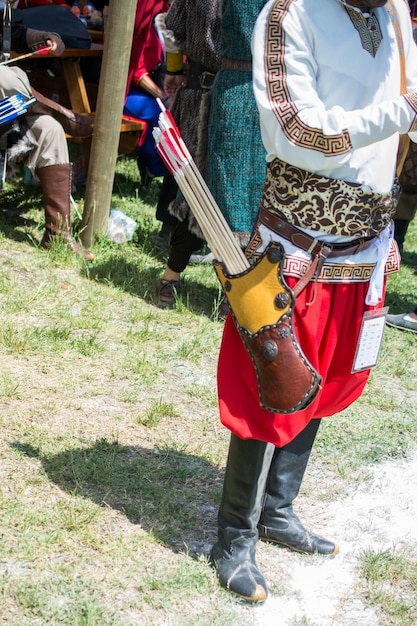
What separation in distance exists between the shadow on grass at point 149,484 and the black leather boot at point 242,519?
0.18 meters

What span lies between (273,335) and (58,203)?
3001 millimetres

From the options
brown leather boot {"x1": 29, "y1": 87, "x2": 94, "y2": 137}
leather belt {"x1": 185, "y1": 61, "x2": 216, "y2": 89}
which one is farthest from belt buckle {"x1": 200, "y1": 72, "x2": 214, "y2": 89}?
brown leather boot {"x1": 29, "y1": 87, "x2": 94, "y2": 137}

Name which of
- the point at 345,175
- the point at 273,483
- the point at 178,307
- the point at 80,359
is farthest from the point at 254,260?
the point at 178,307

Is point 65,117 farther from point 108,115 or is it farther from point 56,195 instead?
point 56,195

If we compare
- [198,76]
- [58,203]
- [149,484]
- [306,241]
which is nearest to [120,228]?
[58,203]

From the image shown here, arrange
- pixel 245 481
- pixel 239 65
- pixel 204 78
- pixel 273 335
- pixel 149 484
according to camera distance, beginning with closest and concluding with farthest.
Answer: pixel 273 335
pixel 245 481
pixel 149 484
pixel 239 65
pixel 204 78

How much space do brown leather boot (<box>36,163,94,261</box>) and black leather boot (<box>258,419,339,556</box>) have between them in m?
2.52

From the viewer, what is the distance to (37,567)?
8.16 feet

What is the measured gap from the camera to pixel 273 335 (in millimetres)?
2166

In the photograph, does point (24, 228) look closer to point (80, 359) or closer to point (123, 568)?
point (80, 359)

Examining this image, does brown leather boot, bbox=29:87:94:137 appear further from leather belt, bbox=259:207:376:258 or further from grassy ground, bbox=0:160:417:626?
leather belt, bbox=259:207:376:258

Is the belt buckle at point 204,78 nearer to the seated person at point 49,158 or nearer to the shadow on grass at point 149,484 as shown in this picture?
the seated person at point 49,158

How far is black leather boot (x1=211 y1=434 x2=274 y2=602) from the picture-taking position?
2.41 meters

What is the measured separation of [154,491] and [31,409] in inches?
27.0
